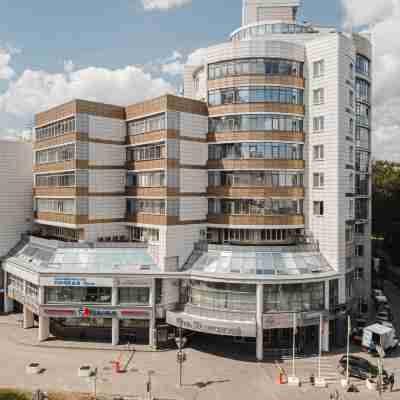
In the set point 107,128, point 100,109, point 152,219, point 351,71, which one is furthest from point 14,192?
point 351,71

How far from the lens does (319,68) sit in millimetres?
44812

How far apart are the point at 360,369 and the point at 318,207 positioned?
16816 millimetres

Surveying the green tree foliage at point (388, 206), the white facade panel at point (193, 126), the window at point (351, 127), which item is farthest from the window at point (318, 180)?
the green tree foliage at point (388, 206)

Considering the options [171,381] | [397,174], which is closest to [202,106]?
[171,381]

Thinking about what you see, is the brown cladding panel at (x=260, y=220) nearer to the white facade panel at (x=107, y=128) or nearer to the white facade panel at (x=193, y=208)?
the white facade panel at (x=193, y=208)

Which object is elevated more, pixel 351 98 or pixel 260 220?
pixel 351 98

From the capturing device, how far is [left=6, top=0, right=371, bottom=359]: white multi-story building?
4181 centimetres

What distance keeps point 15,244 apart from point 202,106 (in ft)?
109

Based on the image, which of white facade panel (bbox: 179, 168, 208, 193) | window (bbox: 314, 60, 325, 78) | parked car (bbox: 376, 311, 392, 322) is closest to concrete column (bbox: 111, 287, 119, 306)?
white facade panel (bbox: 179, 168, 208, 193)

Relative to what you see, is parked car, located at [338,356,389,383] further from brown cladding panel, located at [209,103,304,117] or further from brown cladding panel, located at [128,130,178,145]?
brown cladding panel, located at [128,130,178,145]

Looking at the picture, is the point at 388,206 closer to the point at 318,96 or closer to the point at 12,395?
the point at 318,96

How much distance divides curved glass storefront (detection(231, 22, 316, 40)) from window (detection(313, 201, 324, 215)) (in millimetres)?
22550

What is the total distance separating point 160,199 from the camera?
44312 mm

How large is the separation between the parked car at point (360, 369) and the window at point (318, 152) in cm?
2075
